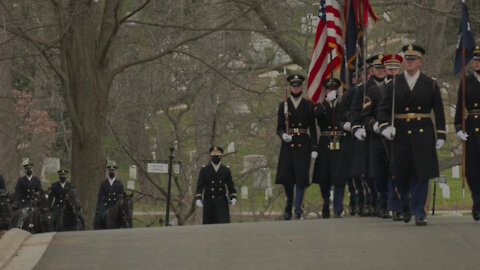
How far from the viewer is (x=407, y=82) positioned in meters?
14.4

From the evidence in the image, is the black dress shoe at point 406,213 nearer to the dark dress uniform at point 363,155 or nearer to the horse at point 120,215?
the dark dress uniform at point 363,155

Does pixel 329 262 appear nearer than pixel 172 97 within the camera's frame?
Yes

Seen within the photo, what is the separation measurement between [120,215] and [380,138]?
362 inches

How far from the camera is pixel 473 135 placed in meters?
15.2

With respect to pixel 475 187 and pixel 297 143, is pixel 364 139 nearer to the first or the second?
pixel 297 143

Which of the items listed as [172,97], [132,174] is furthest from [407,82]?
[132,174]

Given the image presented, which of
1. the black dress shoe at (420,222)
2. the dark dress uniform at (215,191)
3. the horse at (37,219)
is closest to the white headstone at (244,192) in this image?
the horse at (37,219)

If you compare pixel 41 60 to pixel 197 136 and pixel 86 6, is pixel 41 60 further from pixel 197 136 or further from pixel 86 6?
pixel 86 6

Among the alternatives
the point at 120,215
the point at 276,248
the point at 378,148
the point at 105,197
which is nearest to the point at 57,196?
the point at 105,197

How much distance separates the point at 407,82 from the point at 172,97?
874 inches

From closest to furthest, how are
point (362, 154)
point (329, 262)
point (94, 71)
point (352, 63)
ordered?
point (329, 262) < point (362, 154) < point (352, 63) < point (94, 71)

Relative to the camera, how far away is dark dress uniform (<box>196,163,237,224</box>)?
21.3 metres

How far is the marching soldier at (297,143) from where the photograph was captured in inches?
730

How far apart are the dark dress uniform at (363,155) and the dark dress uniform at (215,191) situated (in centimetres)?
354
